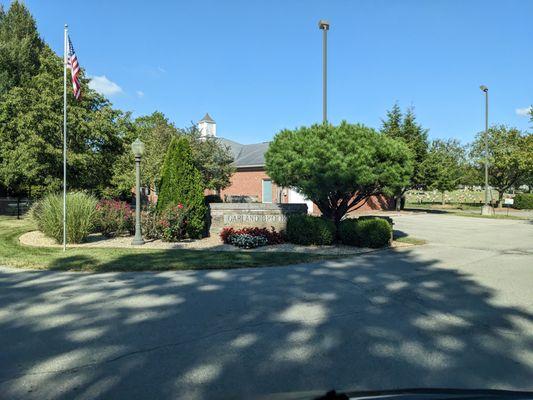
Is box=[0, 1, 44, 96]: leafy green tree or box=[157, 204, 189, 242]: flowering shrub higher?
box=[0, 1, 44, 96]: leafy green tree

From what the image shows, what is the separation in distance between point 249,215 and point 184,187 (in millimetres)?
2428

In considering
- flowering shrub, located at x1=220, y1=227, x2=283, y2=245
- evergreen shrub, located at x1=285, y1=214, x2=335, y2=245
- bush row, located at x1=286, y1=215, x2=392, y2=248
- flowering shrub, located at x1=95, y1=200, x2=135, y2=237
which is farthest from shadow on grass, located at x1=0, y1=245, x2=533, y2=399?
flowering shrub, located at x1=95, y1=200, x2=135, y2=237

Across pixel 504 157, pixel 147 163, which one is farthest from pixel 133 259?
pixel 504 157

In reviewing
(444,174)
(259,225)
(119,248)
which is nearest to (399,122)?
(444,174)

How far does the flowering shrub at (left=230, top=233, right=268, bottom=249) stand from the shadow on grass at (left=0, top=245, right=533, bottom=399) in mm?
4287

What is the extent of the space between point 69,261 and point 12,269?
1.11 metres

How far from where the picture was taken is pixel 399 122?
31375 mm

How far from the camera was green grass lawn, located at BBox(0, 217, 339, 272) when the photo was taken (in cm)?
891

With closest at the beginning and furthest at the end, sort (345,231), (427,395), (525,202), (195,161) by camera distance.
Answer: (427,395)
(345,231)
(195,161)
(525,202)

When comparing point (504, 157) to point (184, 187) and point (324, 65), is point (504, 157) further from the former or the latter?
point (184, 187)

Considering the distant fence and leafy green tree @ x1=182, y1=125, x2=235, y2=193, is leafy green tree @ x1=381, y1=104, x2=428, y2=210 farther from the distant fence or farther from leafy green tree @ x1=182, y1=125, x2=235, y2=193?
the distant fence

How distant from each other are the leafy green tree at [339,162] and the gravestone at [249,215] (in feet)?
4.34

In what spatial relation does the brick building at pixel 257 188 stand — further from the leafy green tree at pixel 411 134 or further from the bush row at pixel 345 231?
the bush row at pixel 345 231

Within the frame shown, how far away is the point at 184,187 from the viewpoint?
13891 mm
